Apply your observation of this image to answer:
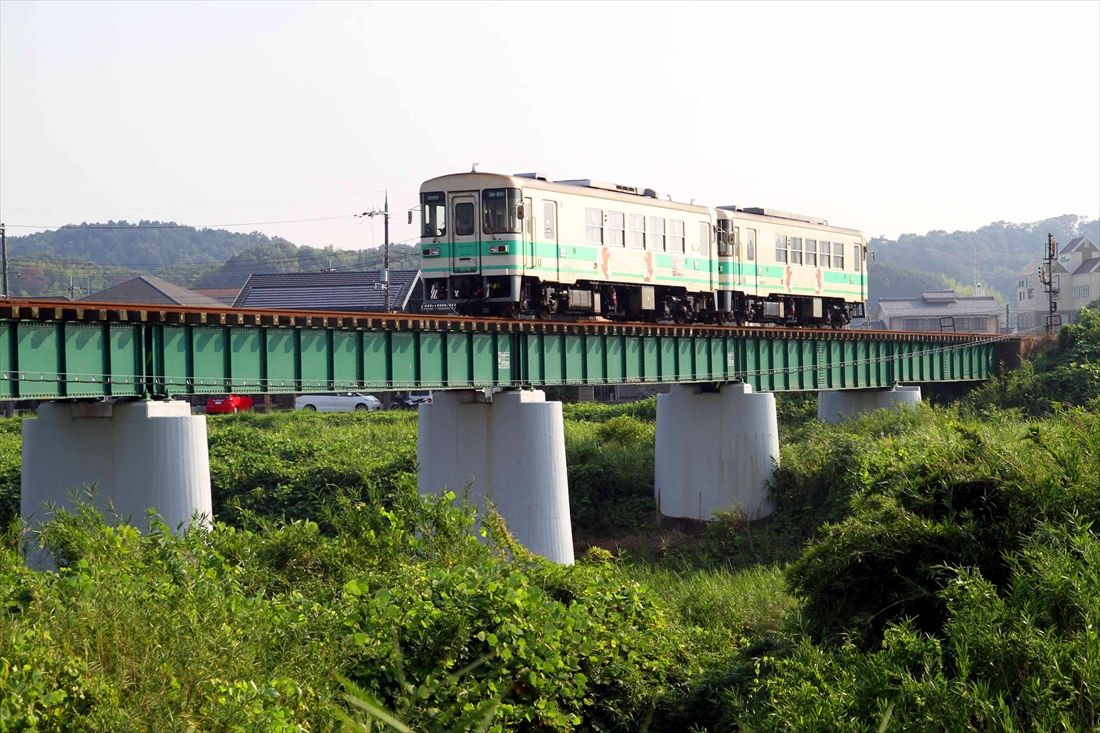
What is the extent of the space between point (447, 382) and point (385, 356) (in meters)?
1.79

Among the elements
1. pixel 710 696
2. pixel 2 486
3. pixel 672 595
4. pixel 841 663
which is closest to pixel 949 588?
pixel 841 663

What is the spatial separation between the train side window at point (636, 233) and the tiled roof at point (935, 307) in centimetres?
8041

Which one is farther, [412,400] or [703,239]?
[412,400]

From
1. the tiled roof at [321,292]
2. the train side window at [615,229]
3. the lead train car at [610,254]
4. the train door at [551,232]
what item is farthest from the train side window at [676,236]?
the tiled roof at [321,292]

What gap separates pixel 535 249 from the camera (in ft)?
102

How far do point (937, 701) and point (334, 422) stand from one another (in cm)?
4777

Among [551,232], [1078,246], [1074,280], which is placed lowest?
[551,232]

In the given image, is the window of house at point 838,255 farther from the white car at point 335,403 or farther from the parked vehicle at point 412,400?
the white car at point 335,403

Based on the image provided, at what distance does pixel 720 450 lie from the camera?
3916 centimetres

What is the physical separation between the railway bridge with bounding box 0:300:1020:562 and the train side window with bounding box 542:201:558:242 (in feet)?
7.07

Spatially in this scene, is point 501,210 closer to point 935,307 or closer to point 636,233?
point 636,233

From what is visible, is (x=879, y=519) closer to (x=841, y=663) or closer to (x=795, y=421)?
(x=841, y=663)

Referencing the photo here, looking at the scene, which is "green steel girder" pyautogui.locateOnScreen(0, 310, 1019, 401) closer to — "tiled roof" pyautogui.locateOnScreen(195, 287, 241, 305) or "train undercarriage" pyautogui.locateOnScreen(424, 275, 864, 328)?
"train undercarriage" pyautogui.locateOnScreen(424, 275, 864, 328)

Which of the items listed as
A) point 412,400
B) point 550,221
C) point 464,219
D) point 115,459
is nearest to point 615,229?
point 550,221
